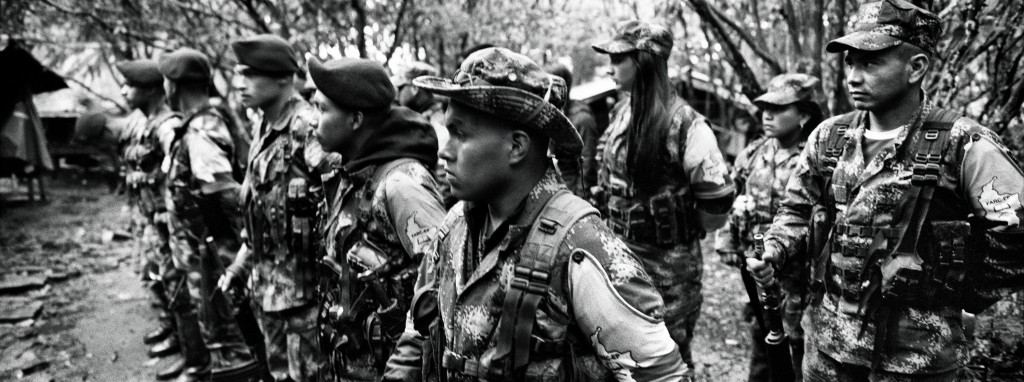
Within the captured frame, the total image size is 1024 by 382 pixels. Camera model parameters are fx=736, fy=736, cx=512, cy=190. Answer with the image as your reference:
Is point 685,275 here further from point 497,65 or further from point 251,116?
point 251,116

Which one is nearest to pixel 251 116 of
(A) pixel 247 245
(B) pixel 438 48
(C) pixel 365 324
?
(B) pixel 438 48

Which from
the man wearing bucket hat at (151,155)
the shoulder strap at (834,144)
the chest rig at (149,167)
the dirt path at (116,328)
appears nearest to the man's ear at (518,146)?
the shoulder strap at (834,144)

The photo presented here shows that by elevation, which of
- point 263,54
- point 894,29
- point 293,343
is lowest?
point 293,343

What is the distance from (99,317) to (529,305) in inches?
301

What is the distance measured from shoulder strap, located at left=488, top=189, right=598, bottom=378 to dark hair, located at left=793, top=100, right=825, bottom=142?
3.41 m

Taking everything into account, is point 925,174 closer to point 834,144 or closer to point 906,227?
point 906,227

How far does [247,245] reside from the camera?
4527mm

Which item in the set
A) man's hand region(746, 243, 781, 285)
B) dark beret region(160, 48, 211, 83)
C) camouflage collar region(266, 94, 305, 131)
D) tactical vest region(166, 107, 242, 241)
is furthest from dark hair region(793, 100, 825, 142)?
dark beret region(160, 48, 211, 83)

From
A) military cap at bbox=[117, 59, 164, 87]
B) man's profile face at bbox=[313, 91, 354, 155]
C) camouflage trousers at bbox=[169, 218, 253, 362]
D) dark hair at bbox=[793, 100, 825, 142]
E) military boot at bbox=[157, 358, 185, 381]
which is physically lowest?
military boot at bbox=[157, 358, 185, 381]

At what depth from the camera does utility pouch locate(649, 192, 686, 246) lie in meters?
4.19

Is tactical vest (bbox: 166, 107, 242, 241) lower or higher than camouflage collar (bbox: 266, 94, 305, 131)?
lower

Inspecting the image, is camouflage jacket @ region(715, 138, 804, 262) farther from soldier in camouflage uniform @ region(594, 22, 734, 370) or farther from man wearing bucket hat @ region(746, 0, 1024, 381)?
man wearing bucket hat @ region(746, 0, 1024, 381)

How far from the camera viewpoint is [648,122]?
419 cm

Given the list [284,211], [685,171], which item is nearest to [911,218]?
[685,171]
